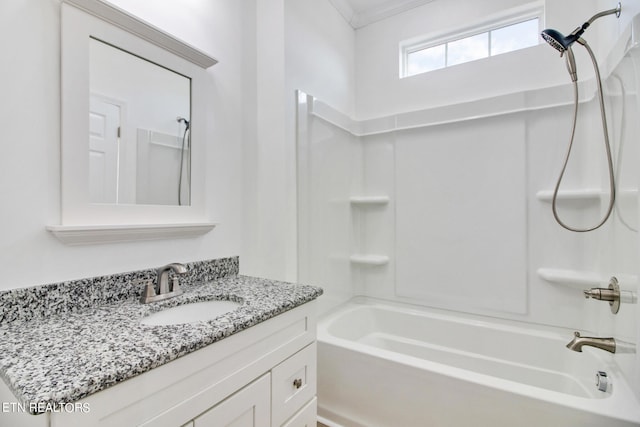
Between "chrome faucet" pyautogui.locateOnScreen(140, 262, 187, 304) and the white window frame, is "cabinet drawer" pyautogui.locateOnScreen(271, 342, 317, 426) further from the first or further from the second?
the white window frame

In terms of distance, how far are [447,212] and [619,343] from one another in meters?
1.15

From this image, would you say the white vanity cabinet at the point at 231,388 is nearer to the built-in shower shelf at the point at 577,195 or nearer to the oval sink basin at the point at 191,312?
the oval sink basin at the point at 191,312

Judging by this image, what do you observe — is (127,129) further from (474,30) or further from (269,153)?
(474,30)

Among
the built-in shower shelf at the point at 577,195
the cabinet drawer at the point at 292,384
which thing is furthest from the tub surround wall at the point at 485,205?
the cabinet drawer at the point at 292,384

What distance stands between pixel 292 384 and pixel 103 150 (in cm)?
109

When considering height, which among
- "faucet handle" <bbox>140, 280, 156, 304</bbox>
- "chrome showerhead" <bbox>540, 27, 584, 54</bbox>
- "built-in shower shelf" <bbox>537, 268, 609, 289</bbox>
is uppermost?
"chrome showerhead" <bbox>540, 27, 584, 54</bbox>

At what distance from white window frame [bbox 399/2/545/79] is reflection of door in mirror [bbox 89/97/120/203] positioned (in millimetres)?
2117

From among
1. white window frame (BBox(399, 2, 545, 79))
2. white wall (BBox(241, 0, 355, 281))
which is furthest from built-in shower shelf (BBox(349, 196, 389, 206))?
white window frame (BBox(399, 2, 545, 79))

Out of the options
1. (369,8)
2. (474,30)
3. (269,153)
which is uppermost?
(369,8)

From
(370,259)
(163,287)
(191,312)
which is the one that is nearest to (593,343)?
(370,259)

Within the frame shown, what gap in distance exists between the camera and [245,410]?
902mm

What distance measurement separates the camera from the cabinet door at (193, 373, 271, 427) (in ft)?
2.66

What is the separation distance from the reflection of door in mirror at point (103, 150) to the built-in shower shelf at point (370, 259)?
176cm

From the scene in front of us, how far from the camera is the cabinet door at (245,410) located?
0.81 m
